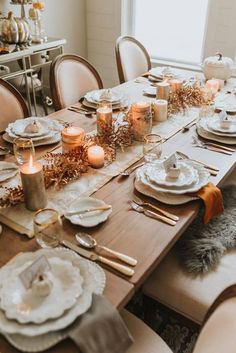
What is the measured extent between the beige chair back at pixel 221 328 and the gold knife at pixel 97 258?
0.30 m

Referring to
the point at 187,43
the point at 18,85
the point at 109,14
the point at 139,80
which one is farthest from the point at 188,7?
the point at 18,85

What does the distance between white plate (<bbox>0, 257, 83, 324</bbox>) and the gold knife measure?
67 millimetres

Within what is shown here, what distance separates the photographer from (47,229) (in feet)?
2.94

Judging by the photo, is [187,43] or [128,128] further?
[187,43]

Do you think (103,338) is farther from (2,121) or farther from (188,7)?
(188,7)

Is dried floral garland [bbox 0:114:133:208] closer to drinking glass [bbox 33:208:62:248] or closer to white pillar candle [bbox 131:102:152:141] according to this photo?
white pillar candle [bbox 131:102:152:141]

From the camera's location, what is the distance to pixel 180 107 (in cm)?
176

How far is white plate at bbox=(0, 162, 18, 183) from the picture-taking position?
3.82ft

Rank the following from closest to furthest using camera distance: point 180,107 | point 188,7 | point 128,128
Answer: point 128,128 → point 180,107 → point 188,7

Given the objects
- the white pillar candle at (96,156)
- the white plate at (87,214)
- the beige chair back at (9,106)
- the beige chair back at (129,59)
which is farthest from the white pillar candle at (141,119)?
the beige chair back at (129,59)

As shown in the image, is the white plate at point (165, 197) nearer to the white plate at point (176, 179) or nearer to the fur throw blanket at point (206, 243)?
the white plate at point (176, 179)

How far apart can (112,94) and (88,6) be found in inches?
78.9

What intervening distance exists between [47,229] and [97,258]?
5.8 inches

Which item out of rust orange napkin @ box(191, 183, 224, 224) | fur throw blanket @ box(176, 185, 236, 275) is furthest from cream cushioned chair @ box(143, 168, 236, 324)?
rust orange napkin @ box(191, 183, 224, 224)
